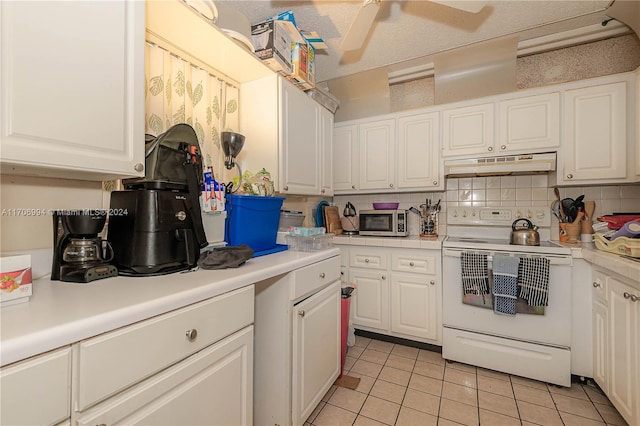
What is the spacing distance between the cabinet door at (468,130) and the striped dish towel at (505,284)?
0.92m

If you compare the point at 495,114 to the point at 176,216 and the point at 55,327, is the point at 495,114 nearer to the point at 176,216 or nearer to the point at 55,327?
the point at 176,216

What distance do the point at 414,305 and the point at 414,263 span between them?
13.4 inches

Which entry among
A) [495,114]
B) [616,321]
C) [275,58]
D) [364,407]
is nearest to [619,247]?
[616,321]

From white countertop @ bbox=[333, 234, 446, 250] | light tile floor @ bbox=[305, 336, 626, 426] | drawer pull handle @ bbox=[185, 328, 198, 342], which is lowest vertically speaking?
light tile floor @ bbox=[305, 336, 626, 426]

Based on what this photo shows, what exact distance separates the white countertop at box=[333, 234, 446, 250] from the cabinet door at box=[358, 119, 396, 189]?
1.76 ft

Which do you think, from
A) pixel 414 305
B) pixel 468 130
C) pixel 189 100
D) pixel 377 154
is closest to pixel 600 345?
pixel 414 305

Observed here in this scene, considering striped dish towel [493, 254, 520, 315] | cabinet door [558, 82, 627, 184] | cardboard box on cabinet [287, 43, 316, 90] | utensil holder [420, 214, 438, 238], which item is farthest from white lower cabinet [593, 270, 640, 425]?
cardboard box on cabinet [287, 43, 316, 90]

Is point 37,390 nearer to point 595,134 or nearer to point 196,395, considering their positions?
point 196,395

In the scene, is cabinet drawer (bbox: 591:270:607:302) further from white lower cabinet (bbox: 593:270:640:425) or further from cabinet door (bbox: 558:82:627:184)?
cabinet door (bbox: 558:82:627:184)

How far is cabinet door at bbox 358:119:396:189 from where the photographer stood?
262 cm

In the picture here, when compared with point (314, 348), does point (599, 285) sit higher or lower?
higher

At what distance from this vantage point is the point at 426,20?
193cm

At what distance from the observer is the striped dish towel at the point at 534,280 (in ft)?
5.83

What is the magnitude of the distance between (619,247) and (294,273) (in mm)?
1800
